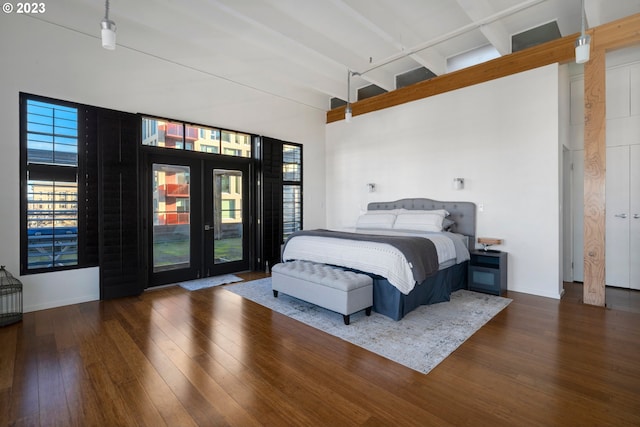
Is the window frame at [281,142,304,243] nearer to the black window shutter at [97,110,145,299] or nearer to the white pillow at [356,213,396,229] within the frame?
the white pillow at [356,213,396,229]

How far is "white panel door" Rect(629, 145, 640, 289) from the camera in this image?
175 inches

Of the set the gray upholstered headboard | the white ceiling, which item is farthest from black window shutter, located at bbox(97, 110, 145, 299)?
the gray upholstered headboard

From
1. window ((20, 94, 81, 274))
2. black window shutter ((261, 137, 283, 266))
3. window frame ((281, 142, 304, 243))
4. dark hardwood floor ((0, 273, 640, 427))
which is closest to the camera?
dark hardwood floor ((0, 273, 640, 427))

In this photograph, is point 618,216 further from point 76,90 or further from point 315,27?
point 76,90

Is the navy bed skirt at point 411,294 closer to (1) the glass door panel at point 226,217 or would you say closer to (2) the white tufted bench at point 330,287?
(2) the white tufted bench at point 330,287

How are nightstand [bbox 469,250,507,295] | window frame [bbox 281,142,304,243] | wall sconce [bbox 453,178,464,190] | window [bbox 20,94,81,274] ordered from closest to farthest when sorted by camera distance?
window [bbox 20,94,81,274] < nightstand [bbox 469,250,507,295] < wall sconce [bbox 453,178,464,190] < window frame [bbox 281,142,304,243]

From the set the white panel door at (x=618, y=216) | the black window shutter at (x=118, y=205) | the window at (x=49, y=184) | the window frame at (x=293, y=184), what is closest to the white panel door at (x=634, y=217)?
the white panel door at (x=618, y=216)

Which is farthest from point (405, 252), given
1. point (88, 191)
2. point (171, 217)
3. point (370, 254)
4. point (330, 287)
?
point (88, 191)

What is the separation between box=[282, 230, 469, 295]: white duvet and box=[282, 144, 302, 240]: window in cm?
182

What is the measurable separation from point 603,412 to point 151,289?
5172mm

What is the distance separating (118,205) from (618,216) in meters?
7.34

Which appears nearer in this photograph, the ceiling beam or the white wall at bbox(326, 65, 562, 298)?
the ceiling beam

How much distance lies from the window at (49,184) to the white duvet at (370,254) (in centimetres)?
289

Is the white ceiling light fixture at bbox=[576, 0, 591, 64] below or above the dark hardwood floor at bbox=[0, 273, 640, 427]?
above
